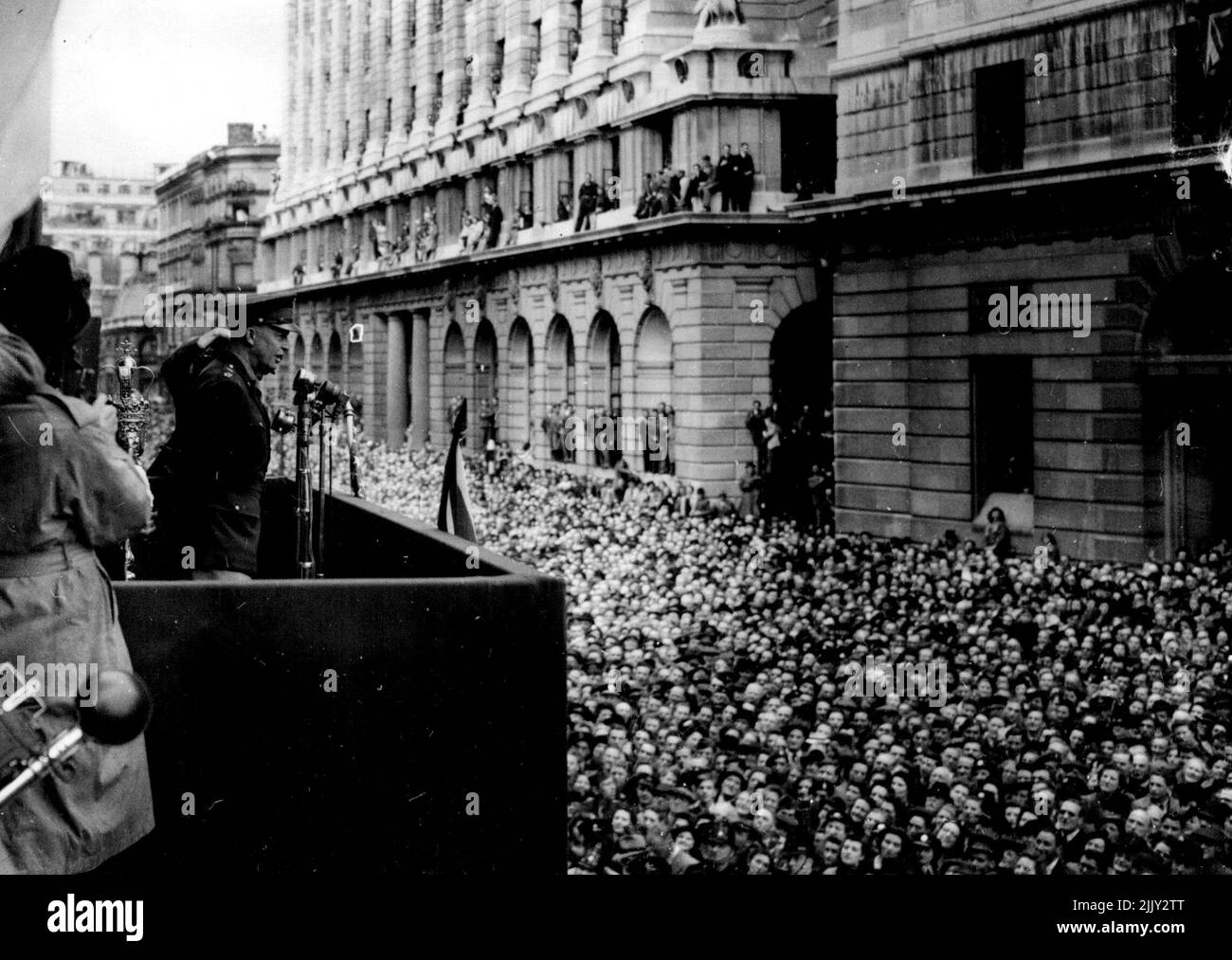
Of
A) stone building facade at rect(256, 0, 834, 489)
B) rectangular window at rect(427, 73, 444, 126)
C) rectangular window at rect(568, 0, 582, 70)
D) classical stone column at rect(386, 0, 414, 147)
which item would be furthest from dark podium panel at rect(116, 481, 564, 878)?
rectangular window at rect(568, 0, 582, 70)

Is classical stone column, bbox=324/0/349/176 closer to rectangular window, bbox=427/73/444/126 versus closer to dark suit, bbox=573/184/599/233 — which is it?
rectangular window, bbox=427/73/444/126

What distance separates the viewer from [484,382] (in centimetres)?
1396

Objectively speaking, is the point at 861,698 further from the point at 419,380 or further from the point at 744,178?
the point at 419,380

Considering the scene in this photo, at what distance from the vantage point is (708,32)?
12750 mm

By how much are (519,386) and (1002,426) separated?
4763mm

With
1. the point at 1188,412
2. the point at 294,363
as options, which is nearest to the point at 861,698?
the point at 1188,412

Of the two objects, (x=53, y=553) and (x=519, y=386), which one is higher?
(x=519, y=386)

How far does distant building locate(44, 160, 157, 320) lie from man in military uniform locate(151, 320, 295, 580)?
2.57 m

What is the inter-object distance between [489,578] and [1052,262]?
900 centimetres

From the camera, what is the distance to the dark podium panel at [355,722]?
460 centimetres

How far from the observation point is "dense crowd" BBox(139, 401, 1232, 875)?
22.4 feet

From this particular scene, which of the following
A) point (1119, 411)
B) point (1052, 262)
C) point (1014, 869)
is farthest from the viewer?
point (1052, 262)
